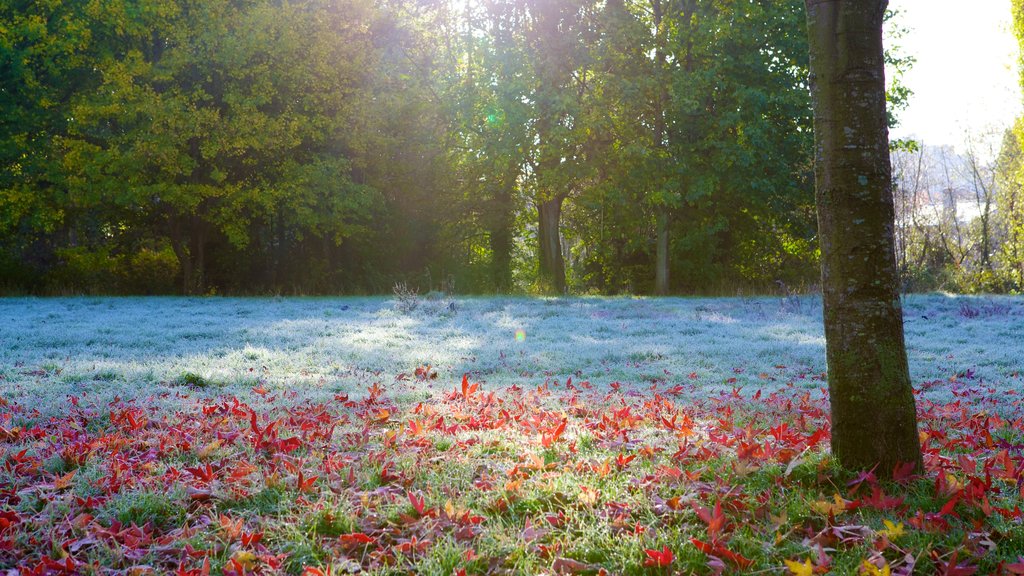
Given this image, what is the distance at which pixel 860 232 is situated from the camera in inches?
127

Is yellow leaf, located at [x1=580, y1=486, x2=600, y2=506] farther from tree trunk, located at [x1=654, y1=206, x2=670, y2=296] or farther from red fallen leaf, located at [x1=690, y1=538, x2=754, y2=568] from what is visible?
tree trunk, located at [x1=654, y1=206, x2=670, y2=296]

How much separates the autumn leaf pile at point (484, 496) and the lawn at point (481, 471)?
14 mm

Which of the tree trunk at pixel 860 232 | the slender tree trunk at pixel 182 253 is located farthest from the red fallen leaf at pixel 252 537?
the slender tree trunk at pixel 182 253

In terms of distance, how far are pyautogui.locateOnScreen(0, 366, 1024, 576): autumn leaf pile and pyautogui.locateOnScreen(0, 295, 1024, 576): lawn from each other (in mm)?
14

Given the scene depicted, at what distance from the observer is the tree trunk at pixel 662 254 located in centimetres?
2289

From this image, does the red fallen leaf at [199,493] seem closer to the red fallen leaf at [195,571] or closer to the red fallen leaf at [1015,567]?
the red fallen leaf at [195,571]

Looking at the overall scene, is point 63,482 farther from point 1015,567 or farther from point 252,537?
point 1015,567

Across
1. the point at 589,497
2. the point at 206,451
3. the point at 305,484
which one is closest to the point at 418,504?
the point at 305,484

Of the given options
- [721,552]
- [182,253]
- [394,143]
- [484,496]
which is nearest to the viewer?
[721,552]

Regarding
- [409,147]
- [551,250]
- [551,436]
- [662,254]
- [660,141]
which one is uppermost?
[409,147]

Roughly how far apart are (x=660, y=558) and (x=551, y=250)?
2178 centimetres

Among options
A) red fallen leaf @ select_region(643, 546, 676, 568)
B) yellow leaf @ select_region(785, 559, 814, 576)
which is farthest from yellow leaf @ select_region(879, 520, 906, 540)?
red fallen leaf @ select_region(643, 546, 676, 568)

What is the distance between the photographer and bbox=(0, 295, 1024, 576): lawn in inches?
106

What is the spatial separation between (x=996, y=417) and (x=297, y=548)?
16.0ft
